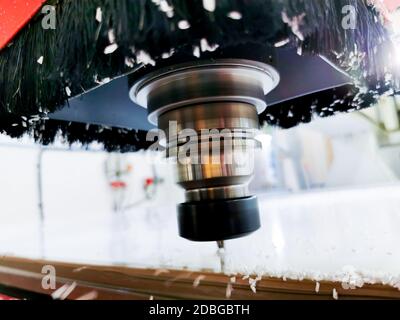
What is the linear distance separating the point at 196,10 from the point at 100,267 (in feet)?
1.09

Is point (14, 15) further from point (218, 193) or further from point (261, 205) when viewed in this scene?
point (261, 205)

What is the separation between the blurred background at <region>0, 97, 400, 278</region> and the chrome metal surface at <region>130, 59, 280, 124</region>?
0.33ft

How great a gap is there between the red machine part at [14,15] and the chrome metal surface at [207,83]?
136mm

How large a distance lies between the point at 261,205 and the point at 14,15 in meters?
1.07

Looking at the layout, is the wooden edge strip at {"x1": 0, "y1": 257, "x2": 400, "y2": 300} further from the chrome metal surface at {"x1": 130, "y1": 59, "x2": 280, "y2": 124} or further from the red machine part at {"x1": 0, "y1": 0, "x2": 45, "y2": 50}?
the red machine part at {"x1": 0, "y1": 0, "x2": 45, "y2": 50}

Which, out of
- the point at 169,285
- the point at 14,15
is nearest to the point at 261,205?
the point at 169,285

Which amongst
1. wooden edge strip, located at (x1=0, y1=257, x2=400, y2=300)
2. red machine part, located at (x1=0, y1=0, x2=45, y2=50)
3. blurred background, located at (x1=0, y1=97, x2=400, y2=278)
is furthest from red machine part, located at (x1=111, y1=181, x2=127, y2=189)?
red machine part, located at (x1=0, y1=0, x2=45, y2=50)

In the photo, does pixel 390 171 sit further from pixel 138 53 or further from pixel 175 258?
pixel 138 53

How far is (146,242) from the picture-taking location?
1.81 ft

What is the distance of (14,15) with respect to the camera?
31cm

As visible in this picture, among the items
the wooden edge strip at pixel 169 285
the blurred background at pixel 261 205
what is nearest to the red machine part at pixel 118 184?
the blurred background at pixel 261 205

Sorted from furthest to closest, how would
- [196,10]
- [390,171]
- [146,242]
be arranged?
[390,171], [146,242], [196,10]
